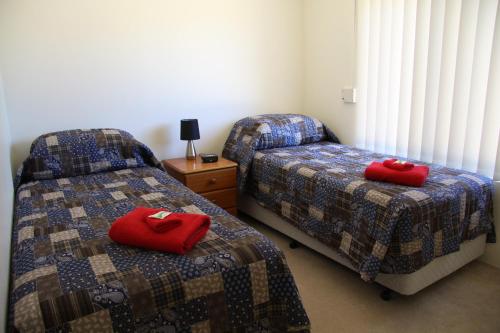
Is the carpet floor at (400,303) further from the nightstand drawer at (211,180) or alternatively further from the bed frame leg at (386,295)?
the nightstand drawer at (211,180)

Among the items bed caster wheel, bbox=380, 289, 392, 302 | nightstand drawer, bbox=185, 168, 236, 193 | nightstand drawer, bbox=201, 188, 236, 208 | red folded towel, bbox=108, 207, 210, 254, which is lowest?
bed caster wheel, bbox=380, 289, 392, 302

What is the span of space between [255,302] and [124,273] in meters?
0.49

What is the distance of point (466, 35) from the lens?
2.36 meters

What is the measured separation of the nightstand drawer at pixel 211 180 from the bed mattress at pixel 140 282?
1.03 metres

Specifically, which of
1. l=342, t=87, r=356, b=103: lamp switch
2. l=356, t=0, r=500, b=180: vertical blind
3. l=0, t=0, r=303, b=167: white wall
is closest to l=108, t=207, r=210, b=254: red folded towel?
l=0, t=0, r=303, b=167: white wall

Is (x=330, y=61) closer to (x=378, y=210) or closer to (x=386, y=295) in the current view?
(x=378, y=210)

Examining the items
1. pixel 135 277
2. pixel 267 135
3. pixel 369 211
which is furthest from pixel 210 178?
pixel 135 277

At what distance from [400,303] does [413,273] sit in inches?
9.1

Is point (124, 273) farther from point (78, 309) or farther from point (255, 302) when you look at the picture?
point (255, 302)

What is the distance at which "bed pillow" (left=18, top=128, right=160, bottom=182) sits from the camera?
2.39m

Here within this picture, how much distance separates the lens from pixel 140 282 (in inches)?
47.3

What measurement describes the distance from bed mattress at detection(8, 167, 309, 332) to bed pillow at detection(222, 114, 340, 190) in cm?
132

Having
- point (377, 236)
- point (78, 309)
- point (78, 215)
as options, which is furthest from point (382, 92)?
point (78, 309)

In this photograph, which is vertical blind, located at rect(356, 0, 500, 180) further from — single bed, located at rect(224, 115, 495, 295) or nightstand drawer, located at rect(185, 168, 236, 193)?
nightstand drawer, located at rect(185, 168, 236, 193)
